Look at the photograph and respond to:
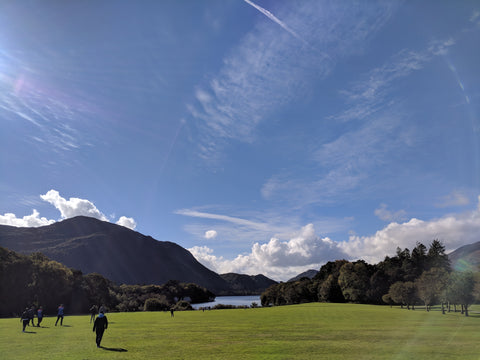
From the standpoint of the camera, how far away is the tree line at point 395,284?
6109cm

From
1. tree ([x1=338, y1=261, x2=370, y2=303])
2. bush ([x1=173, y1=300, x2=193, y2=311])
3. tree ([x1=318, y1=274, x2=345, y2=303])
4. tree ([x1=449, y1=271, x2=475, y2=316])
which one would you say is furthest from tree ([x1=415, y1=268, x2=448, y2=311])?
bush ([x1=173, y1=300, x2=193, y2=311])

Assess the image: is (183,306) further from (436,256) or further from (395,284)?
(436,256)

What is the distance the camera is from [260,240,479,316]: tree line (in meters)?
61.1

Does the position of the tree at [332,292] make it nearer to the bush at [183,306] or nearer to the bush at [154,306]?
the bush at [183,306]

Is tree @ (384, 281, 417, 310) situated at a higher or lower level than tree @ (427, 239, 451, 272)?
lower

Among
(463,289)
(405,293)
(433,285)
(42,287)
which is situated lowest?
(405,293)

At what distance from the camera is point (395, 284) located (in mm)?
85938

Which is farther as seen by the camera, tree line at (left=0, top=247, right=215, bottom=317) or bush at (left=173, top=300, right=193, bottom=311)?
bush at (left=173, top=300, right=193, bottom=311)

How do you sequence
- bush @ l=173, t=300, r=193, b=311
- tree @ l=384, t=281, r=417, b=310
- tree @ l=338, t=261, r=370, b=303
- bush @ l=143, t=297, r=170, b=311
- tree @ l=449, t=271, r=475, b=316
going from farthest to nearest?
tree @ l=338, t=261, r=370, b=303, bush @ l=173, t=300, r=193, b=311, bush @ l=143, t=297, r=170, b=311, tree @ l=384, t=281, r=417, b=310, tree @ l=449, t=271, r=475, b=316

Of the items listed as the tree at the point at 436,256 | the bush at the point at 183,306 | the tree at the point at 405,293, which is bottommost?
the bush at the point at 183,306

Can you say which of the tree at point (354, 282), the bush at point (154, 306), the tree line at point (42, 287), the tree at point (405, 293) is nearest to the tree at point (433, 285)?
the tree at point (405, 293)

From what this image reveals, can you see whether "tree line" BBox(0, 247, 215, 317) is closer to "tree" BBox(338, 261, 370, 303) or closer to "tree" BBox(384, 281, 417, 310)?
"tree" BBox(338, 261, 370, 303)

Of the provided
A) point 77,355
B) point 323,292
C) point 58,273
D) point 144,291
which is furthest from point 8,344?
point 144,291

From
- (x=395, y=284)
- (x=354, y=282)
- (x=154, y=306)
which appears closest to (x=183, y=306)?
(x=154, y=306)
